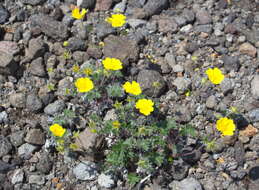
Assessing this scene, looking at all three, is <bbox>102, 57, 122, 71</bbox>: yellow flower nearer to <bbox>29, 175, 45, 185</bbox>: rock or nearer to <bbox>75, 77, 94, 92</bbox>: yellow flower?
<bbox>75, 77, 94, 92</bbox>: yellow flower

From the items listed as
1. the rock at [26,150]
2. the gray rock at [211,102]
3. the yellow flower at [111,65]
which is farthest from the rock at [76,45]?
the gray rock at [211,102]

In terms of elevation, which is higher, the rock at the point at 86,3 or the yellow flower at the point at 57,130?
the rock at the point at 86,3

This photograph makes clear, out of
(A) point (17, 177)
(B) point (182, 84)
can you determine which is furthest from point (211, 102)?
(A) point (17, 177)

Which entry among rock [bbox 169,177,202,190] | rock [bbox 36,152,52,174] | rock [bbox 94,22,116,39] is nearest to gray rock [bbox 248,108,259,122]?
rock [bbox 169,177,202,190]

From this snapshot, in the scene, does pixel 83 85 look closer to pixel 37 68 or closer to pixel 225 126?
pixel 37 68

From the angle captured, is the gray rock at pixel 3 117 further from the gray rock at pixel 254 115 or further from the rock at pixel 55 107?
the gray rock at pixel 254 115

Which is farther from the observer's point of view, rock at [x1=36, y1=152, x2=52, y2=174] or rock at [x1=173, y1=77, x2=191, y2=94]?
rock at [x1=173, y1=77, x2=191, y2=94]

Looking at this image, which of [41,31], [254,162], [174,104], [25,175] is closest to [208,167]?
[254,162]

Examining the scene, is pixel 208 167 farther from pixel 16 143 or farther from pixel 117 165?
pixel 16 143
